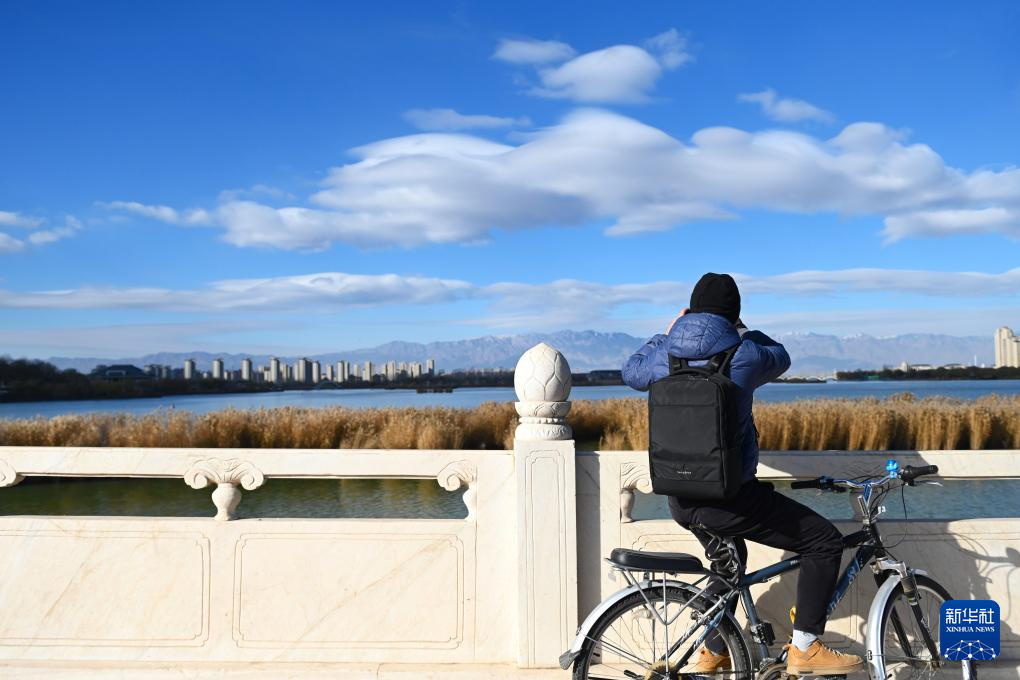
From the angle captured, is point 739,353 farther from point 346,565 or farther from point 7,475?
point 7,475

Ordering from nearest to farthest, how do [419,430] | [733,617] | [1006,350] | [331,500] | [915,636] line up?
[733,617] → [915,636] → [331,500] → [419,430] → [1006,350]

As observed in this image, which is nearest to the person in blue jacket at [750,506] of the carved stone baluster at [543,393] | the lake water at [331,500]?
the carved stone baluster at [543,393]

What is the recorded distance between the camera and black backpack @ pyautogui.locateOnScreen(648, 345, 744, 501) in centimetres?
263

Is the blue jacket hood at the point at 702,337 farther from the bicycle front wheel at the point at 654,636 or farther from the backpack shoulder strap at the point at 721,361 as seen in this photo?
the bicycle front wheel at the point at 654,636

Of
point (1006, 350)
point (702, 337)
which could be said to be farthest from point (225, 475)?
point (1006, 350)

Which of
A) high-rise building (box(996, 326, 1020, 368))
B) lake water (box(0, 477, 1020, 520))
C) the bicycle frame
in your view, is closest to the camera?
the bicycle frame

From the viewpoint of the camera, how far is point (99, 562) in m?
3.50

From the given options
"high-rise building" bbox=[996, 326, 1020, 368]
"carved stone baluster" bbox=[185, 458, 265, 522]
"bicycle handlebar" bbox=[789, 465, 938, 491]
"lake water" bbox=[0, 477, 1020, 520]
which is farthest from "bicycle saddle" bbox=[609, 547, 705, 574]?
"high-rise building" bbox=[996, 326, 1020, 368]

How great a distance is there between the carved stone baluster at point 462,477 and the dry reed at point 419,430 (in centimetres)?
954

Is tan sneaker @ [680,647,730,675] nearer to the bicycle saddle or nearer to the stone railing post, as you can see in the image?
the bicycle saddle

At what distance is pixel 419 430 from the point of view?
1316cm

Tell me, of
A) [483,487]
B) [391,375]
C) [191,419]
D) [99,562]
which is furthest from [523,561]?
[391,375]

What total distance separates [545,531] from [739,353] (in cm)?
116

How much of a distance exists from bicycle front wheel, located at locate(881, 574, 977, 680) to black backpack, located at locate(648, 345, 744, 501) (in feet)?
3.28
